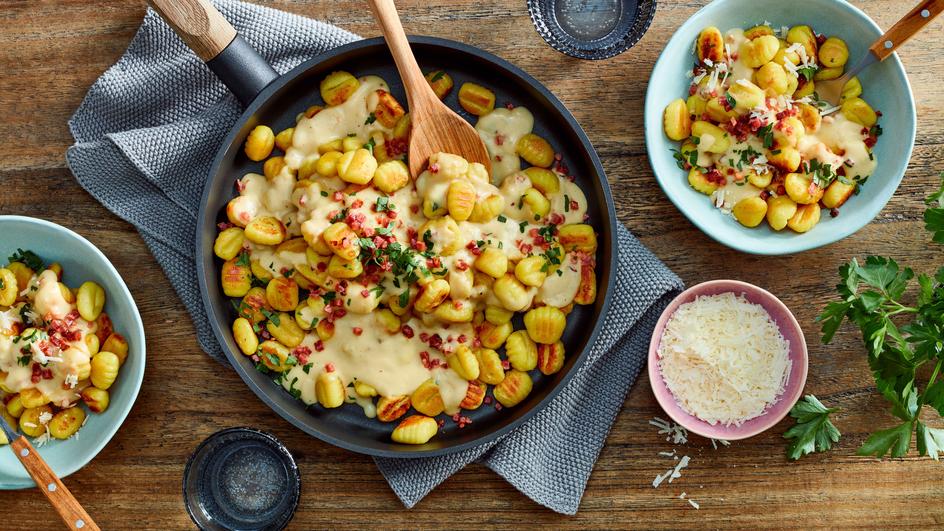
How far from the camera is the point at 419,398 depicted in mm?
1648

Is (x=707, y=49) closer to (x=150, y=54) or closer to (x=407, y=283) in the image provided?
(x=407, y=283)

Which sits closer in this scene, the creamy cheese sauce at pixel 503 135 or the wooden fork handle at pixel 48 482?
the wooden fork handle at pixel 48 482

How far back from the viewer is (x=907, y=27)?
60.4 inches

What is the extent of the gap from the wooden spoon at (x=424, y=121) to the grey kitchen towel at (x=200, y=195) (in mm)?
217

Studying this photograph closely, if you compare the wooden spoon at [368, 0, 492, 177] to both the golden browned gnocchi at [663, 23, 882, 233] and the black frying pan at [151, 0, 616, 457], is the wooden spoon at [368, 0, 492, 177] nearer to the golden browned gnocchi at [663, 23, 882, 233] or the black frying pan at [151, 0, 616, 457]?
the black frying pan at [151, 0, 616, 457]

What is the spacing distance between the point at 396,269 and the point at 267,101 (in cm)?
43

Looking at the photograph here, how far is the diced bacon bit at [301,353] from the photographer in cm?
165

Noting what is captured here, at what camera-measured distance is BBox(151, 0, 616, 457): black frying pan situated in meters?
1.57

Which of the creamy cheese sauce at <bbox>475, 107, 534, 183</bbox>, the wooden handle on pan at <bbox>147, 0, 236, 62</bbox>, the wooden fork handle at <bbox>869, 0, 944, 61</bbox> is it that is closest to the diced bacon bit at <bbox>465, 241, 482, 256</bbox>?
the creamy cheese sauce at <bbox>475, 107, 534, 183</bbox>

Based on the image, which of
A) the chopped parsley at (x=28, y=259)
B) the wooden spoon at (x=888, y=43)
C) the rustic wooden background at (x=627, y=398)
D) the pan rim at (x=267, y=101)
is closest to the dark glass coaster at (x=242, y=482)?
the rustic wooden background at (x=627, y=398)

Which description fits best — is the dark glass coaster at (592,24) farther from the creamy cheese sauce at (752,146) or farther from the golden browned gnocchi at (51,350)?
the golden browned gnocchi at (51,350)

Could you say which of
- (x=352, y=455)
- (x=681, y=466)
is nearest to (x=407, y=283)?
(x=352, y=455)

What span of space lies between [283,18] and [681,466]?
1.29 m

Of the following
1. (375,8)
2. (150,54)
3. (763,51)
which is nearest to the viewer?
(375,8)
